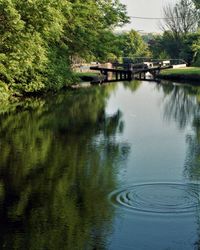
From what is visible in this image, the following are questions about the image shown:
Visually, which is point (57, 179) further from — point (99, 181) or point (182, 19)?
point (182, 19)

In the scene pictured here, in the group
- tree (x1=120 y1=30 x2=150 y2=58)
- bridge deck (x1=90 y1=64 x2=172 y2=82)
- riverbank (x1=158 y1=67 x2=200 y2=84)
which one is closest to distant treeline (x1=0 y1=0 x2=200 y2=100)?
riverbank (x1=158 y1=67 x2=200 y2=84)

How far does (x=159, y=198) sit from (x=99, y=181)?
3.12 meters

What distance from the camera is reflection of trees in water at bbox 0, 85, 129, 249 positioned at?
1528 cm

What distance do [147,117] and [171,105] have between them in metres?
8.92

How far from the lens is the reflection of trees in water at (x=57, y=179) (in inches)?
602

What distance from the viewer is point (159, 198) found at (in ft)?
59.7

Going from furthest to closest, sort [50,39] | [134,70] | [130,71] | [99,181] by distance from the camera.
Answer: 1. [134,70]
2. [130,71]
3. [50,39]
4. [99,181]

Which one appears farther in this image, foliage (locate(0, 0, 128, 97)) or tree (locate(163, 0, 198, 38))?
tree (locate(163, 0, 198, 38))

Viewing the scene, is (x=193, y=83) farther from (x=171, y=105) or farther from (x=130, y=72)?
(x=171, y=105)

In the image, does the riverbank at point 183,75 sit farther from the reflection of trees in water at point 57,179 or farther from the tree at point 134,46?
the tree at point 134,46

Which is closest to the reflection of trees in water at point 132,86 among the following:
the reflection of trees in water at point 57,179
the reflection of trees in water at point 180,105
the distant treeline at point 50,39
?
the reflection of trees in water at point 180,105

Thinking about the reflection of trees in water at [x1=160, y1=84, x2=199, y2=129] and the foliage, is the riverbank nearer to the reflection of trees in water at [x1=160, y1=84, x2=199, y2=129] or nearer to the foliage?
the reflection of trees in water at [x1=160, y1=84, x2=199, y2=129]

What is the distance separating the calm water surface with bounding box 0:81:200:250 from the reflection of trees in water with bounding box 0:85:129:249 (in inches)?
1.2

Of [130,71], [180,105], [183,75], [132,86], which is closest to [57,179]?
[180,105]
